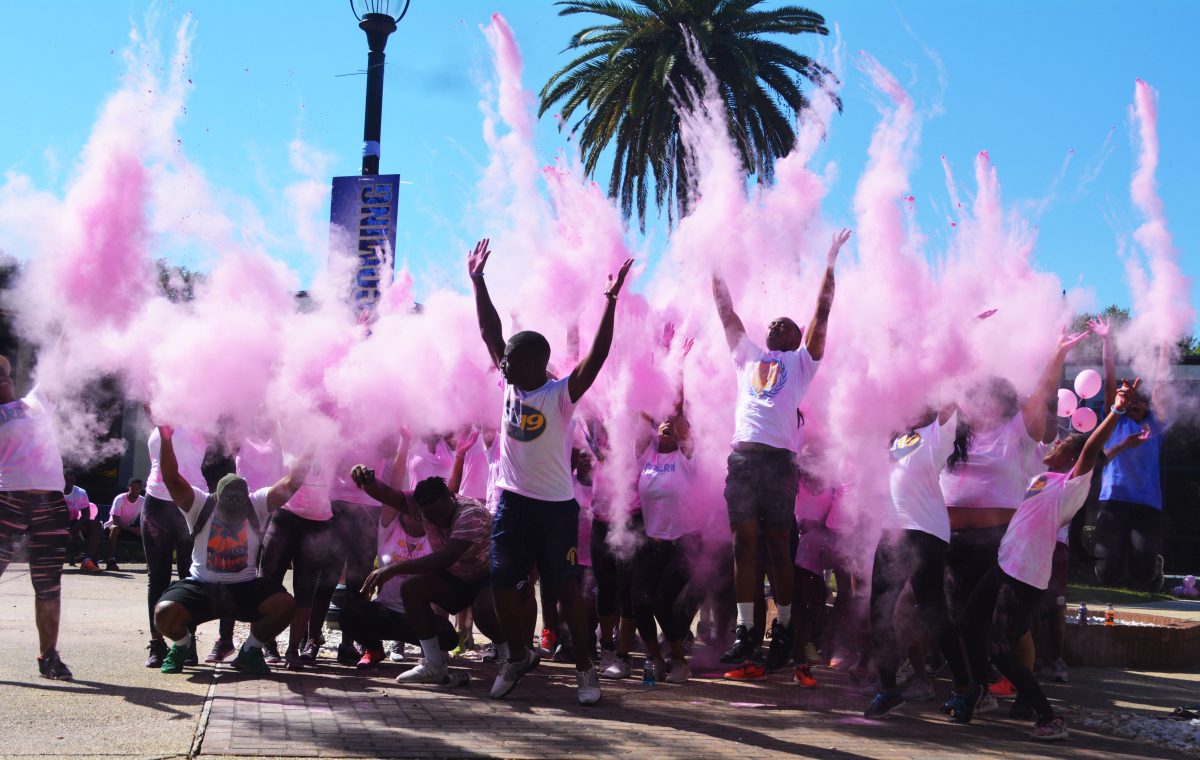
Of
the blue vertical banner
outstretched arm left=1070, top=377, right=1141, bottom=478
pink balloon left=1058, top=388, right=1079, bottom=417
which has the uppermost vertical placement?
the blue vertical banner

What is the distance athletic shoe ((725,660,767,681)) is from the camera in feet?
21.3

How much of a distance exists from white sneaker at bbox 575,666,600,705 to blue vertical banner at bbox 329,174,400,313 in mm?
3562

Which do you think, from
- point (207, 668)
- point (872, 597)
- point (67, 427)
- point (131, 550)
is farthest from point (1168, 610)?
point (131, 550)

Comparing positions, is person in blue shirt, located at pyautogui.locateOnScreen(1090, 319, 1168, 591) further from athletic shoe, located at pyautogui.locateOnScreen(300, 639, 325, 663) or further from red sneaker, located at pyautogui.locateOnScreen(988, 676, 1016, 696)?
athletic shoe, located at pyautogui.locateOnScreen(300, 639, 325, 663)

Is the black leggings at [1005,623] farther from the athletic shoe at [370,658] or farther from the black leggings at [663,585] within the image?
the athletic shoe at [370,658]

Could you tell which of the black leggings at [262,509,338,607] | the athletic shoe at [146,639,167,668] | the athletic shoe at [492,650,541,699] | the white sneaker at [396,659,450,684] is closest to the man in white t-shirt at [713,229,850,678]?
the athletic shoe at [492,650,541,699]

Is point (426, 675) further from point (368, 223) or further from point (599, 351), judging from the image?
point (368, 223)

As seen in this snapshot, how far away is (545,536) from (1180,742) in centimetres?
319

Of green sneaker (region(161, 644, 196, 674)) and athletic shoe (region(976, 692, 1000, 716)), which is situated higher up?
green sneaker (region(161, 644, 196, 674))

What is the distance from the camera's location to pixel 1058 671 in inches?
281

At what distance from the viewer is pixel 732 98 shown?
45.4 ft

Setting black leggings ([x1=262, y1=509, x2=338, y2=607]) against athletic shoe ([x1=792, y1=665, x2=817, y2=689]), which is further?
black leggings ([x1=262, y1=509, x2=338, y2=607])

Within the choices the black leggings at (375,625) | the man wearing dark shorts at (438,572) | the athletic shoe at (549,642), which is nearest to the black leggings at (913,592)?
the man wearing dark shorts at (438,572)

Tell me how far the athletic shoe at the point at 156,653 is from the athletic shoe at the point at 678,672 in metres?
2.95
